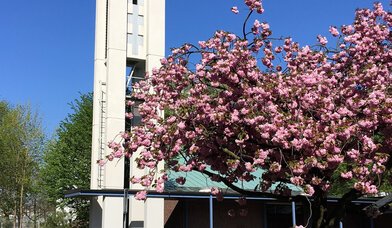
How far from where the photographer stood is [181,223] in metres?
27.3

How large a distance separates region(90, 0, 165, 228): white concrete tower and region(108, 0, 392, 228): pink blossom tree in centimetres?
1228

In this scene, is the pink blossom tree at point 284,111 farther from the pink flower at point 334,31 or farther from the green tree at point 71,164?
the green tree at point 71,164

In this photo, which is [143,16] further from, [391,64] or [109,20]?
[391,64]

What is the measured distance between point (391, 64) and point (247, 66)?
3519 mm

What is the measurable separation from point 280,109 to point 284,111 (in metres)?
0.76

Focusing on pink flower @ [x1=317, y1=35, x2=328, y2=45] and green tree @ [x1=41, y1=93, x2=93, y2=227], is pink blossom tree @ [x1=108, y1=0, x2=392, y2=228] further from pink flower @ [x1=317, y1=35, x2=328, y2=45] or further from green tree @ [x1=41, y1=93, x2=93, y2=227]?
green tree @ [x1=41, y1=93, x2=93, y2=227]

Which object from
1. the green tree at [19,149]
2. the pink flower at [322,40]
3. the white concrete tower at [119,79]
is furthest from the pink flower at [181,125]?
the green tree at [19,149]

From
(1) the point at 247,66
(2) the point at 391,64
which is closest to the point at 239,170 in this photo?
(1) the point at 247,66

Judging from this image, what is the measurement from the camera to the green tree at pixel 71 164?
3447cm

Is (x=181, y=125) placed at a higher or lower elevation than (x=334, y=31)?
lower

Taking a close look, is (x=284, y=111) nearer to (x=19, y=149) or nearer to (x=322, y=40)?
(x=322, y=40)

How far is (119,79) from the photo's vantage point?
83.7 feet

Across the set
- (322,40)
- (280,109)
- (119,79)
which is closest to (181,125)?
(280,109)

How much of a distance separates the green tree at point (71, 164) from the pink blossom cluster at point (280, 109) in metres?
23.5
